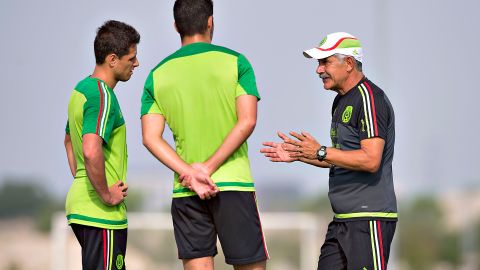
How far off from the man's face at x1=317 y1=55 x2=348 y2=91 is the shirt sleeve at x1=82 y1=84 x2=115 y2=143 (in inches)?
57.2

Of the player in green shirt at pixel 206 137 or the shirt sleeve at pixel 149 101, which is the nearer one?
the player in green shirt at pixel 206 137

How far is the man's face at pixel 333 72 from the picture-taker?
24.6ft

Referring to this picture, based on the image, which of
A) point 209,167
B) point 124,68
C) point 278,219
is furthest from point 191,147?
point 278,219

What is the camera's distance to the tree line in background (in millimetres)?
71125

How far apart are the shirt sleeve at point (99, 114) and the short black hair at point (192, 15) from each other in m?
0.68

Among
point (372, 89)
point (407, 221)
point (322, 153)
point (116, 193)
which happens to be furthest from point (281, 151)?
point (407, 221)

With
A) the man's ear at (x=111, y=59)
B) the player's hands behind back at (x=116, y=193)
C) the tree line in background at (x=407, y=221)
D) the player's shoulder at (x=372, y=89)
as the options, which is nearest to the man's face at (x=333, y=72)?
the player's shoulder at (x=372, y=89)

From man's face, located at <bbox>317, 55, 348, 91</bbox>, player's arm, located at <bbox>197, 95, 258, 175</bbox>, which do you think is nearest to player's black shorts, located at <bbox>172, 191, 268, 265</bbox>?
player's arm, located at <bbox>197, 95, 258, 175</bbox>

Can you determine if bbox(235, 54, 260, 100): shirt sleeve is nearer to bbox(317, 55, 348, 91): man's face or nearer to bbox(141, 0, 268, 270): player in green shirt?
bbox(141, 0, 268, 270): player in green shirt

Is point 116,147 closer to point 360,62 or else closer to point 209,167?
point 209,167

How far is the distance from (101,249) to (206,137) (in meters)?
1.03

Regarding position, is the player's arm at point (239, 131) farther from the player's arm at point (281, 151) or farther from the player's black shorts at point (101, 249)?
the player's black shorts at point (101, 249)

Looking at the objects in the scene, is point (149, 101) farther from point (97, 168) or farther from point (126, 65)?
point (97, 168)

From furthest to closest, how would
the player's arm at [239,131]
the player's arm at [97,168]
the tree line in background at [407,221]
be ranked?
the tree line in background at [407,221], the player's arm at [97,168], the player's arm at [239,131]
